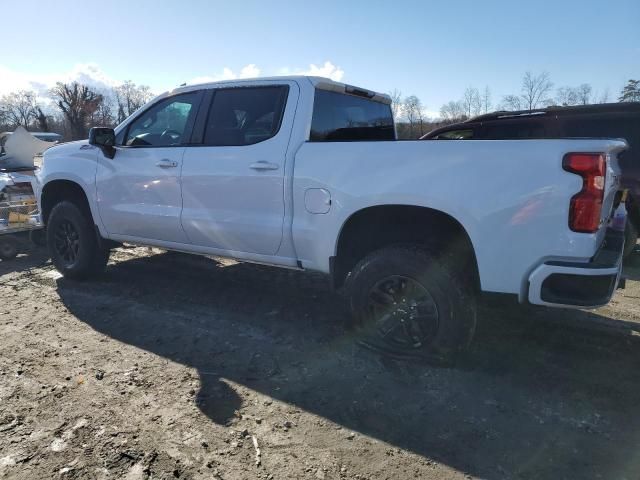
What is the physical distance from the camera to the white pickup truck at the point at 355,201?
2.68m

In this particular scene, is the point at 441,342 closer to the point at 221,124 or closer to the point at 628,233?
the point at 221,124

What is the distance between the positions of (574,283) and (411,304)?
102 cm

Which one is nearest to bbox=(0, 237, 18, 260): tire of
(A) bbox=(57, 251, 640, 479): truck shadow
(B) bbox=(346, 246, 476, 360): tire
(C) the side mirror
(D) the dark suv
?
(A) bbox=(57, 251, 640, 479): truck shadow

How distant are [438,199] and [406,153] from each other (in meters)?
0.37

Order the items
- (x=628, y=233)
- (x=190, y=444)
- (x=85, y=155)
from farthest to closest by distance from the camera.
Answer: (x=628, y=233) < (x=85, y=155) < (x=190, y=444)

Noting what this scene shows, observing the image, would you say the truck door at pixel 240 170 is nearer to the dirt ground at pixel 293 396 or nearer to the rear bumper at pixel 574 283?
the dirt ground at pixel 293 396

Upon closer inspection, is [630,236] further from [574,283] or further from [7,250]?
[7,250]

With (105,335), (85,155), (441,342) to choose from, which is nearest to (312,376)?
(441,342)

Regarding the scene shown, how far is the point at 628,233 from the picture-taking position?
5562 mm

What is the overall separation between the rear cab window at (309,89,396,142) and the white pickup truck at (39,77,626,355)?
0.06 feet

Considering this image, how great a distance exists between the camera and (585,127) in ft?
20.7

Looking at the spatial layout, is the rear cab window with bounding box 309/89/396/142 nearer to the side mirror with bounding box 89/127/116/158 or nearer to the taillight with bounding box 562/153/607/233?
the taillight with bounding box 562/153/607/233

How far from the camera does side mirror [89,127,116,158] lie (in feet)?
15.1

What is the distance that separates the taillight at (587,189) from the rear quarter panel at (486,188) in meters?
0.03
